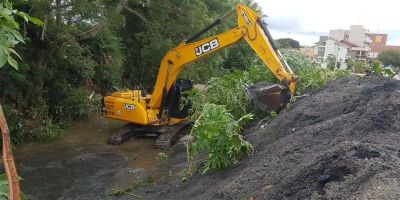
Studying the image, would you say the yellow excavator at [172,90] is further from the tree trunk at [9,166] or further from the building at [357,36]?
the building at [357,36]

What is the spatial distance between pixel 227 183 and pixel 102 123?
32.1 feet

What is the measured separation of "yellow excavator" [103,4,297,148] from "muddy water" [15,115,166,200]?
18.7 inches

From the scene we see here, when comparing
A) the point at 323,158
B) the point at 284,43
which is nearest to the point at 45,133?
the point at 323,158

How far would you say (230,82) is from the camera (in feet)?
30.9

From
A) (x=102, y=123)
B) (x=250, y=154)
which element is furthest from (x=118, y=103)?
(x=250, y=154)

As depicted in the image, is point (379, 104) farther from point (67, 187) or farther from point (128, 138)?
point (128, 138)

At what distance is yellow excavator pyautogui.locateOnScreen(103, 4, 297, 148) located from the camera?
998 cm

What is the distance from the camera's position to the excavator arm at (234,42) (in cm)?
938

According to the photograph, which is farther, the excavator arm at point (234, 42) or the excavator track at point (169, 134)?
the excavator track at point (169, 134)

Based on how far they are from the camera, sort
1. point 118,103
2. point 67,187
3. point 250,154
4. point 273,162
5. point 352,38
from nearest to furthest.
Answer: point 273,162 < point 250,154 < point 67,187 < point 118,103 < point 352,38

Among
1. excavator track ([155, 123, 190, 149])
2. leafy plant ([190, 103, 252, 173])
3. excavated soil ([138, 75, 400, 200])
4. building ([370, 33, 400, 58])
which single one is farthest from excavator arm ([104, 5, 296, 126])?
building ([370, 33, 400, 58])

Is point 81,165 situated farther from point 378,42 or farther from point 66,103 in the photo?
point 378,42

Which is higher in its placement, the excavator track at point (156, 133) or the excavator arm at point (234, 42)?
the excavator arm at point (234, 42)

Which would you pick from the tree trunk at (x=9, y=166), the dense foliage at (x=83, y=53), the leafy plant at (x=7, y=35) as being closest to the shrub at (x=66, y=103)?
the dense foliage at (x=83, y=53)
